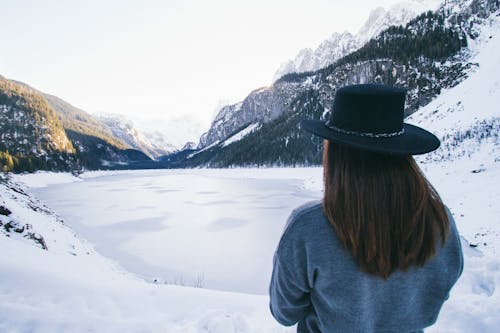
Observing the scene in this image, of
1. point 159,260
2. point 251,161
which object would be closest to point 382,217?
point 159,260

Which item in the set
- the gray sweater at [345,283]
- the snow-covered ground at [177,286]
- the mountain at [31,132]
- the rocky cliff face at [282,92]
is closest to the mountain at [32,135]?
the mountain at [31,132]

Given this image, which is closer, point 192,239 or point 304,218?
point 304,218

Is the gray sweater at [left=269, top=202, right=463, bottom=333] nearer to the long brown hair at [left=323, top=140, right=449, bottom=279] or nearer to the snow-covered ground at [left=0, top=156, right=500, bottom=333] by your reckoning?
the long brown hair at [left=323, top=140, right=449, bottom=279]

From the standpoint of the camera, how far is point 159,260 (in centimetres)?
967

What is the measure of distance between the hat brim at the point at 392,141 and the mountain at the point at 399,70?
60.9 meters

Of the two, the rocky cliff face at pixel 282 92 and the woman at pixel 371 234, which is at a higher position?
the rocky cliff face at pixel 282 92

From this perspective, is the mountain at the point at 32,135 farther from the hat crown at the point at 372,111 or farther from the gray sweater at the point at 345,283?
the hat crown at the point at 372,111

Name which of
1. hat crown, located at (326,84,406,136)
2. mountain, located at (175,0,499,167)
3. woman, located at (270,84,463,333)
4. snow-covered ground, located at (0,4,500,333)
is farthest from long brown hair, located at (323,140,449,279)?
mountain, located at (175,0,499,167)

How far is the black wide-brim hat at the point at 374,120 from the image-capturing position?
1306 mm

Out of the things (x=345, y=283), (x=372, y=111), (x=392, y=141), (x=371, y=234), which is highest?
(x=372, y=111)

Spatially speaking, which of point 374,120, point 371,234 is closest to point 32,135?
point 374,120

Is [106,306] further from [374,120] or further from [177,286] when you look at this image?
[374,120]

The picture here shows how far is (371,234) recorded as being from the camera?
121cm

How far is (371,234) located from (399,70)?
283 feet
